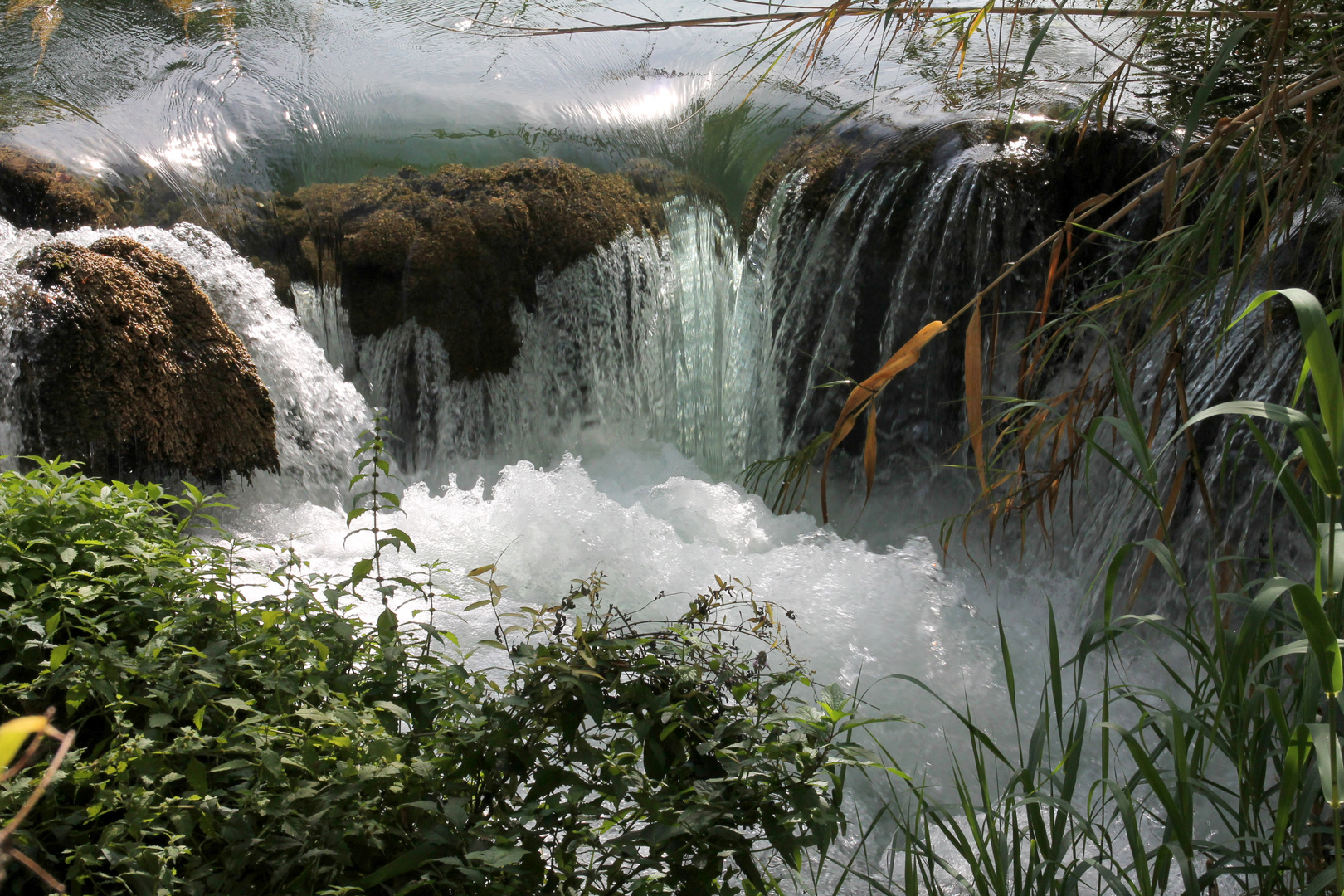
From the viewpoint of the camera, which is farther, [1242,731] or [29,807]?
[1242,731]

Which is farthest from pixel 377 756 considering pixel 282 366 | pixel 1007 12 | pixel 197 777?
pixel 282 366

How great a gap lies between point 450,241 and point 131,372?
2077mm

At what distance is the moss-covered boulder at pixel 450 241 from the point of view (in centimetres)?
550

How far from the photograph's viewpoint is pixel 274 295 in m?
5.07

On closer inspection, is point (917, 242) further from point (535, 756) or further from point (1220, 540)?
point (535, 756)

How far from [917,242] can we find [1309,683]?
366 centimetres

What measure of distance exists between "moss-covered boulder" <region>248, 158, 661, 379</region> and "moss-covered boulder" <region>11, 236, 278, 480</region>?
3.53ft

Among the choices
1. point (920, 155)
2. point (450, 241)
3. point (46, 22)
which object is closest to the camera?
point (920, 155)

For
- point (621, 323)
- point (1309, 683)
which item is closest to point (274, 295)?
point (621, 323)

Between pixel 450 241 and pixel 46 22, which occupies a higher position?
pixel 46 22

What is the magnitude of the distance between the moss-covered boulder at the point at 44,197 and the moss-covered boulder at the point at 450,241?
0.88 metres

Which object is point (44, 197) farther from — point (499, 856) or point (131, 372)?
point (499, 856)

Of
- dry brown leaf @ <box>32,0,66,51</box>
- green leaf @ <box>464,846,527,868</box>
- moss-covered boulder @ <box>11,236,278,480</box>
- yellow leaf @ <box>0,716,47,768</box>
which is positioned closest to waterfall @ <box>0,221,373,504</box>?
moss-covered boulder @ <box>11,236,278,480</box>

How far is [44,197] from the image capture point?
4.47 meters
